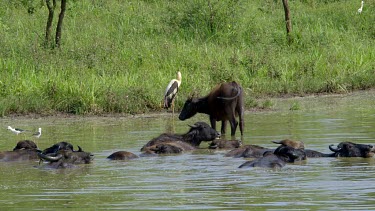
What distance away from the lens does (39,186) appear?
9.93 m

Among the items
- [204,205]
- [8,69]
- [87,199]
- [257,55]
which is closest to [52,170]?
[87,199]

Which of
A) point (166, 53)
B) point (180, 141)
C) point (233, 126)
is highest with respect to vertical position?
point (166, 53)

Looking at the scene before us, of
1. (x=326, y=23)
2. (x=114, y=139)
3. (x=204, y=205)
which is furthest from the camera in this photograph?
(x=326, y=23)

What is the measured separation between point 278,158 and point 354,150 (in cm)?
122

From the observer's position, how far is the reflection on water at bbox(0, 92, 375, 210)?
337 inches

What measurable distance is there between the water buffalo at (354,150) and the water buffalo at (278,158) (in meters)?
0.53

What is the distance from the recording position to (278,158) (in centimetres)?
1091

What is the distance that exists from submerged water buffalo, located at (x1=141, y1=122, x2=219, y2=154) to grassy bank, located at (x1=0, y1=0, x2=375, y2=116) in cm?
435

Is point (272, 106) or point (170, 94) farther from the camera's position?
point (272, 106)

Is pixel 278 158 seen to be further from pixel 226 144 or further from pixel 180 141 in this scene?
pixel 180 141

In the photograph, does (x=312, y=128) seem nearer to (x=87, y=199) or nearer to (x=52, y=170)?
(x=52, y=170)

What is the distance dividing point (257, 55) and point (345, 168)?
11.4 metres

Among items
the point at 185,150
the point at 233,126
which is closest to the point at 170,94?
the point at 233,126

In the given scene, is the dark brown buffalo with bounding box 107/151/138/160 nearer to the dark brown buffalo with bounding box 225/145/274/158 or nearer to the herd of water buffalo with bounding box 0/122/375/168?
the herd of water buffalo with bounding box 0/122/375/168
